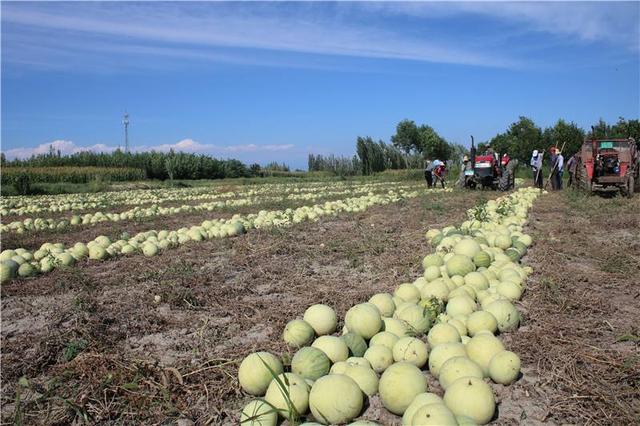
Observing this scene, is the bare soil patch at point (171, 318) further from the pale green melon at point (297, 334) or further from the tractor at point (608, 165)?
the tractor at point (608, 165)

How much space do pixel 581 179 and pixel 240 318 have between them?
1782 centimetres

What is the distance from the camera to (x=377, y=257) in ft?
26.6

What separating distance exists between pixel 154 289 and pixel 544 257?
18.7 feet

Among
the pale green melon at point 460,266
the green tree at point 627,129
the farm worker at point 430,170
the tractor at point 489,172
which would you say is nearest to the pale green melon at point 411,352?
the pale green melon at point 460,266

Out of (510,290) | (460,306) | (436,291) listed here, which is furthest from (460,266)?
(460,306)

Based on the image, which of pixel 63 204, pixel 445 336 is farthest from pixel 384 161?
pixel 445 336

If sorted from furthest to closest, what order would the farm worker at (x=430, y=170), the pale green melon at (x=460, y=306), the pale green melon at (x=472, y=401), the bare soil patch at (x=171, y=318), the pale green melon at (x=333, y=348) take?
the farm worker at (x=430, y=170)
the pale green melon at (x=460, y=306)
the pale green melon at (x=333, y=348)
the bare soil patch at (x=171, y=318)
the pale green melon at (x=472, y=401)

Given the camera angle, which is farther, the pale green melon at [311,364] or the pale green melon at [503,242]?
the pale green melon at [503,242]

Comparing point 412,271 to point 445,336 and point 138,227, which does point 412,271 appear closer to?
point 445,336

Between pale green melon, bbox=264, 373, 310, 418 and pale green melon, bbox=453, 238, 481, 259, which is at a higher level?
pale green melon, bbox=453, 238, 481, 259

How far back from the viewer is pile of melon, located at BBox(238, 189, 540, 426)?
3195 millimetres

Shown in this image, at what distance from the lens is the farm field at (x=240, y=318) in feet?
11.8

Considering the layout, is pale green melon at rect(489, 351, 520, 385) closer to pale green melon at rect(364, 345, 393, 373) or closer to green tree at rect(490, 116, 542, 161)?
pale green melon at rect(364, 345, 393, 373)

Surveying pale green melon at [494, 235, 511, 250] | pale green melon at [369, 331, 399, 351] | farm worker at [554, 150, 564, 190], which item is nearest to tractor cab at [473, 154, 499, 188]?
farm worker at [554, 150, 564, 190]
